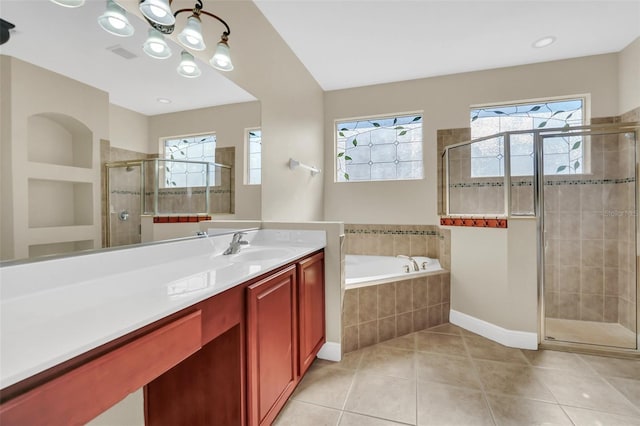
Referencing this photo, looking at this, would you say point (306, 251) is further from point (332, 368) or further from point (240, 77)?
point (240, 77)

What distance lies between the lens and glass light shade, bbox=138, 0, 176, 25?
3.53 ft

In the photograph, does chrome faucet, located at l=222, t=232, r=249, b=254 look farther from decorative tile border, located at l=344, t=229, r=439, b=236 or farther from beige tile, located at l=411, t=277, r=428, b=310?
decorative tile border, located at l=344, t=229, r=439, b=236

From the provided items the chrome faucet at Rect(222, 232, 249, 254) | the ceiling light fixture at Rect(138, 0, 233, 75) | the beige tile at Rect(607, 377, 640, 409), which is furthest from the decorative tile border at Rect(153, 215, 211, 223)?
the beige tile at Rect(607, 377, 640, 409)

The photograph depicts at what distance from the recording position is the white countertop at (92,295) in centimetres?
51

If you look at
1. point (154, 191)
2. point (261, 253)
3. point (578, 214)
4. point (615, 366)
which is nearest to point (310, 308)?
point (261, 253)

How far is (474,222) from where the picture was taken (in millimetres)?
2451

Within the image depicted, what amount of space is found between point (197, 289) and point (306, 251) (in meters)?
0.84

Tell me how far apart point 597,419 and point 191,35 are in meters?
2.79

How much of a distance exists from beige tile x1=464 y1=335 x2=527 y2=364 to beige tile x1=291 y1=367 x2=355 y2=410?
3.28 ft

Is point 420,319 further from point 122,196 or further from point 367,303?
point 122,196

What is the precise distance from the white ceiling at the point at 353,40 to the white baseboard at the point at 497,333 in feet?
8.17

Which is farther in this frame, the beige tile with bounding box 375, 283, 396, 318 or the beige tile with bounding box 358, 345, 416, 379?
the beige tile with bounding box 375, 283, 396, 318

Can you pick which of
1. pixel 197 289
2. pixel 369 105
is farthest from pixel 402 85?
pixel 197 289

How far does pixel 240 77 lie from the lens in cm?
182
